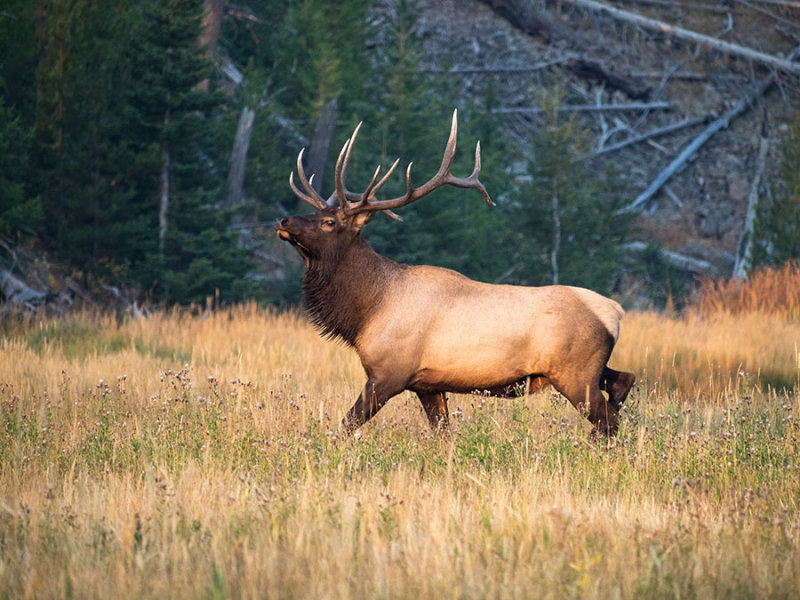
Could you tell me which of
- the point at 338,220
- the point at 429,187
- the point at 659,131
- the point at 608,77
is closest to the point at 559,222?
the point at 659,131

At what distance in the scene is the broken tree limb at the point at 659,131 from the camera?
102 ft

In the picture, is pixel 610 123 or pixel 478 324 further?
pixel 610 123

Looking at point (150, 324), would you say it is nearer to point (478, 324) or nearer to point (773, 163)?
point (478, 324)

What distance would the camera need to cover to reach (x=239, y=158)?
19312 millimetres

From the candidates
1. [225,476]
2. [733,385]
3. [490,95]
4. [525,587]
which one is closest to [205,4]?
[490,95]

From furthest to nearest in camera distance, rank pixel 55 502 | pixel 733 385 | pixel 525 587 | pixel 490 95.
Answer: pixel 490 95
pixel 733 385
pixel 55 502
pixel 525 587

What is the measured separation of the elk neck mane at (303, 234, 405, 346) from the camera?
22.4 feet

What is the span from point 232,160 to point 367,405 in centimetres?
1383

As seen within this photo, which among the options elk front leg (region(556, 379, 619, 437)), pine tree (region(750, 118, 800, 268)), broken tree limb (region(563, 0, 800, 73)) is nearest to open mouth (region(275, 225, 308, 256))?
elk front leg (region(556, 379, 619, 437))

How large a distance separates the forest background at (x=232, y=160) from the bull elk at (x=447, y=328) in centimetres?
782

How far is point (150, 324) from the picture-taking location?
41.3 ft

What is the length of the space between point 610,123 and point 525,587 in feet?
101

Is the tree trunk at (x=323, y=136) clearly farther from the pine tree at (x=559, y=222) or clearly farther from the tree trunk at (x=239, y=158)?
the pine tree at (x=559, y=222)

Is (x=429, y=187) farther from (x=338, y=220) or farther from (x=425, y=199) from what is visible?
(x=425, y=199)
